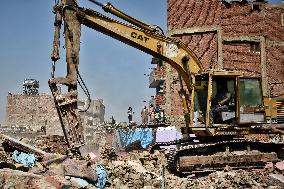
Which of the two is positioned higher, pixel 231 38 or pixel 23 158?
pixel 231 38

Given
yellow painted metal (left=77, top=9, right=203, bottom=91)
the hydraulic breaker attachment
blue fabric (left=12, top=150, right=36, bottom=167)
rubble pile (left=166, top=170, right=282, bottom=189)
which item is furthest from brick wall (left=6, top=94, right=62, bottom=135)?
the hydraulic breaker attachment

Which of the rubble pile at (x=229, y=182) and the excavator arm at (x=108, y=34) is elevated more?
the excavator arm at (x=108, y=34)

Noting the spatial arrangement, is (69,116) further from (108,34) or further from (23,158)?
(108,34)

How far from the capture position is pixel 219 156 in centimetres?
1123

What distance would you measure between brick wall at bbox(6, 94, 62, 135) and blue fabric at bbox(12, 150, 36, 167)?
4391 cm

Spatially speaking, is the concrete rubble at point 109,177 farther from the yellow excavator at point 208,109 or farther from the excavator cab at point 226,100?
the excavator cab at point 226,100

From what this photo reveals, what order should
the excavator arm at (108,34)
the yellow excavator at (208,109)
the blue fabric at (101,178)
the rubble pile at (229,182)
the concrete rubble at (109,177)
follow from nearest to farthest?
the concrete rubble at (109,177)
the blue fabric at (101,178)
the rubble pile at (229,182)
the excavator arm at (108,34)
the yellow excavator at (208,109)

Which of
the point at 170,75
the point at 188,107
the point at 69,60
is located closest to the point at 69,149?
the point at 69,60

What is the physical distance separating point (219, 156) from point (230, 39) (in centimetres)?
1471

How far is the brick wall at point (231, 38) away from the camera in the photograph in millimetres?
23984

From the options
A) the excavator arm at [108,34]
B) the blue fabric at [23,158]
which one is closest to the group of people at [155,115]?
the excavator arm at [108,34]

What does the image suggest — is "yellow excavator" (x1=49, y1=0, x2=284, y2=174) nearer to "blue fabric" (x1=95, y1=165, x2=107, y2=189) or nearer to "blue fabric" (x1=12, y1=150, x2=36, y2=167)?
"blue fabric" (x1=95, y1=165, x2=107, y2=189)

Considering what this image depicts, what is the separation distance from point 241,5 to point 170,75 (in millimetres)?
7435

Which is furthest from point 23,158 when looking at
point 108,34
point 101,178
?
point 108,34
